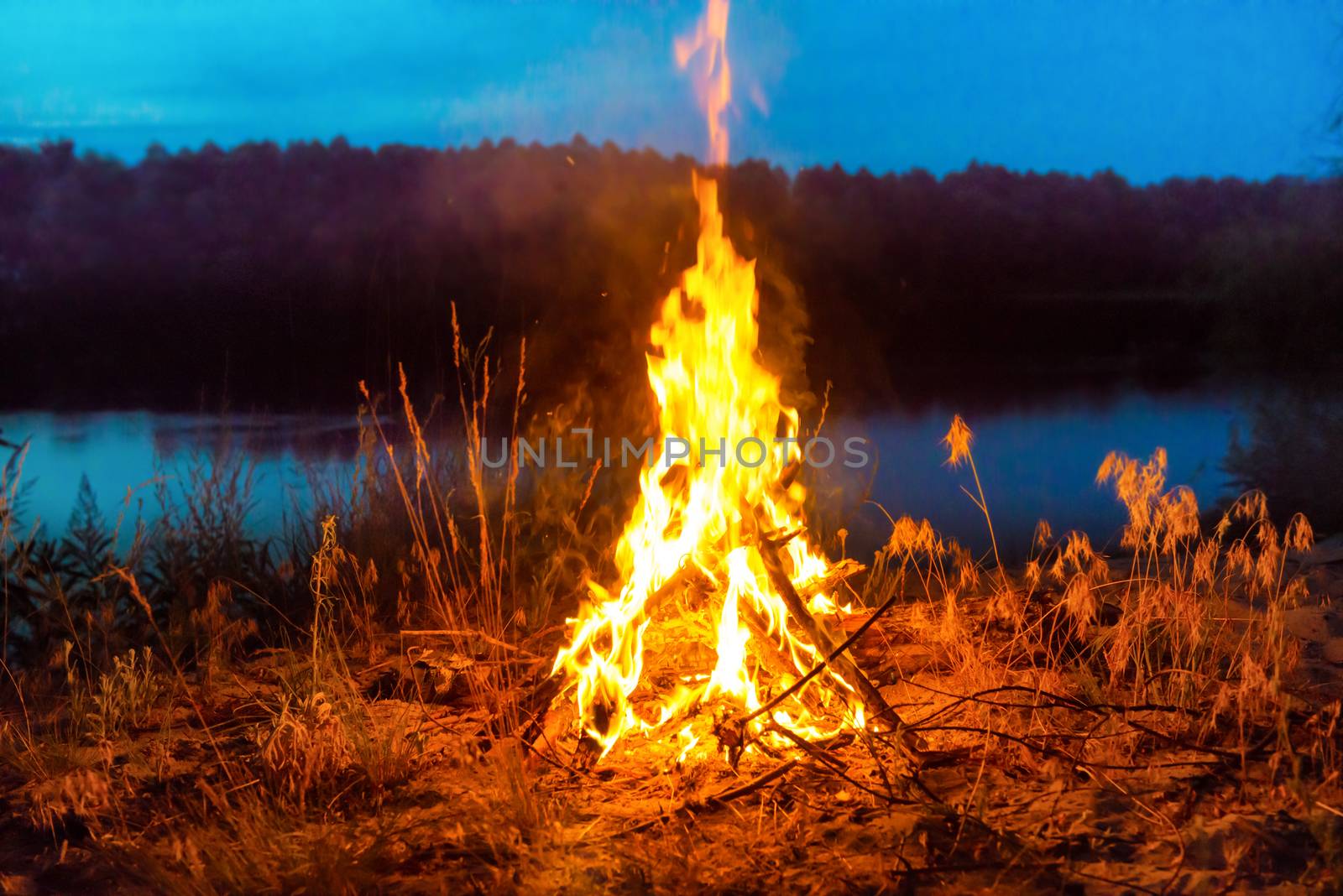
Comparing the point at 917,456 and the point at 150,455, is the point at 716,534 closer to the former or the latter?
the point at 150,455

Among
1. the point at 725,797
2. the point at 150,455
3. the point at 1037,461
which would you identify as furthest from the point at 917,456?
the point at 725,797

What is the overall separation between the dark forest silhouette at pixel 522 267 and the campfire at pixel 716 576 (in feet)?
20.0

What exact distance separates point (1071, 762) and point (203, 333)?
14603 millimetres

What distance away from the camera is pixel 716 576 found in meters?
2.96

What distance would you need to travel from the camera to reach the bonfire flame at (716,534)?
9.07 ft

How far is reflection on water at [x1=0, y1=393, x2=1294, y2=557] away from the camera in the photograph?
589 cm

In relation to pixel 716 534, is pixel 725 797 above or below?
below

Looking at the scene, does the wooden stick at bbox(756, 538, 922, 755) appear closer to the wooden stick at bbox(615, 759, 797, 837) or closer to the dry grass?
the dry grass

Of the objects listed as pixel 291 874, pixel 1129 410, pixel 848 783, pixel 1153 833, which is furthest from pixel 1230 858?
pixel 1129 410

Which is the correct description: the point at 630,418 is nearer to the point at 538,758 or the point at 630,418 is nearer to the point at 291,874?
the point at 538,758

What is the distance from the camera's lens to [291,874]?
199 centimetres

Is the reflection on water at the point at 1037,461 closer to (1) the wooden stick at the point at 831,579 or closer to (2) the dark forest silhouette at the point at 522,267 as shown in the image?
(2) the dark forest silhouette at the point at 522,267

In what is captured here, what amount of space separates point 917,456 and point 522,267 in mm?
5234

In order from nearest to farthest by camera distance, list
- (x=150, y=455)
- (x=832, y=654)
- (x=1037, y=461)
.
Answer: (x=832, y=654), (x=150, y=455), (x=1037, y=461)
